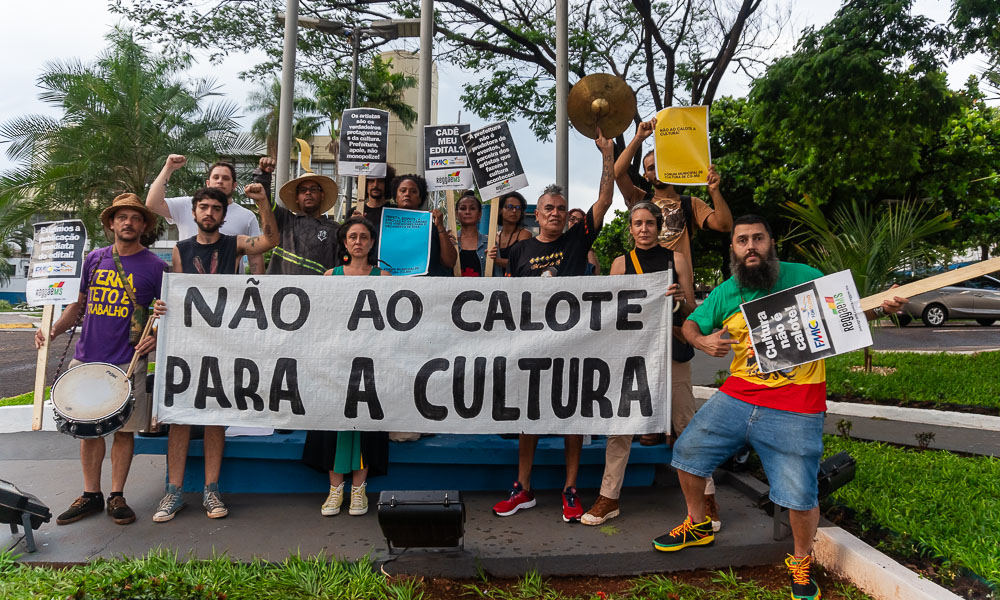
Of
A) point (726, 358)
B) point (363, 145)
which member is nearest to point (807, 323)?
point (363, 145)

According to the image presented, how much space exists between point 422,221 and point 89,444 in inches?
98.5

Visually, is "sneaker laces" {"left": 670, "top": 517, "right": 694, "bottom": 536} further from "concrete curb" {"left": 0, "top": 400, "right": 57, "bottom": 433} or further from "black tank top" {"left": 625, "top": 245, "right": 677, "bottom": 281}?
"concrete curb" {"left": 0, "top": 400, "right": 57, "bottom": 433}

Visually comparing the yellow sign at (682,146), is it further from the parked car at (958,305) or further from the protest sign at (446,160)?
the parked car at (958,305)

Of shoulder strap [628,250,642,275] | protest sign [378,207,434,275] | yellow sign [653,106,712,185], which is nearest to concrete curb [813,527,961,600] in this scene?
shoulder strap [628,250,642,275]

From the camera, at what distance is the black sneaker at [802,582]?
10.3 feet

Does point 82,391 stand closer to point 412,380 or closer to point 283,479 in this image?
point 283,479

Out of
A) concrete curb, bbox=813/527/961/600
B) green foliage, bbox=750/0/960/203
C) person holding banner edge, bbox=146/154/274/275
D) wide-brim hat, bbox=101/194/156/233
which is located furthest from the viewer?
green foliage, bbox=750/0/960/203

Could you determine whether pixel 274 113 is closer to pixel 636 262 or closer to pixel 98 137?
pixel 98 137

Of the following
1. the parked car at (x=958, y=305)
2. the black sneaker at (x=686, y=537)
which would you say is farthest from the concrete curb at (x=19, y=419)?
the parked car at (x=958, y=305)

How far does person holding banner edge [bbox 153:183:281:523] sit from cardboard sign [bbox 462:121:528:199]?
1.55 m

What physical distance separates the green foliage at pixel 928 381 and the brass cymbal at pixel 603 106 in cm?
477

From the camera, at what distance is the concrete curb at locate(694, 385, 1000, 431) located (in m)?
6.56

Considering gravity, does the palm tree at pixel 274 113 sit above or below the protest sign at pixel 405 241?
above

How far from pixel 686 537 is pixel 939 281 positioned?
69.0 inches
